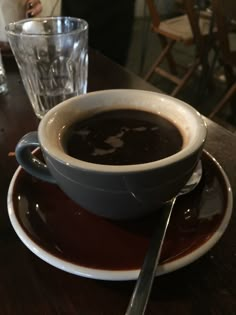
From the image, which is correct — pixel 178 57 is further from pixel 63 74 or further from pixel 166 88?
pixel 63 74

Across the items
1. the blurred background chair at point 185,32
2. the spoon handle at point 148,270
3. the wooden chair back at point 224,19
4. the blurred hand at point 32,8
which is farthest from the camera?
the blurred background chair at point 185,32

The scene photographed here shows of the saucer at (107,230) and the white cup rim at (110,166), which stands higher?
the white cup rim at (110,166)

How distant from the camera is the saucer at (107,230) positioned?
286mm

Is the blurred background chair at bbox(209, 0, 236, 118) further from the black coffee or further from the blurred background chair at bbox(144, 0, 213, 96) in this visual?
the black coffee

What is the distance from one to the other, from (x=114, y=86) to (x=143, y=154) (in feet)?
1.15

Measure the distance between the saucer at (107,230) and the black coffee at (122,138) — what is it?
0.19ft

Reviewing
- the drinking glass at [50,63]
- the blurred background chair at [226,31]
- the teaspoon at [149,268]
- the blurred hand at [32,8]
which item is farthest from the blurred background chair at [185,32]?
the teaspoon at [149,268]

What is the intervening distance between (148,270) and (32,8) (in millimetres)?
694

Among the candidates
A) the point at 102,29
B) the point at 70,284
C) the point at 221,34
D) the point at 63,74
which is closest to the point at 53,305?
the point at 70,284

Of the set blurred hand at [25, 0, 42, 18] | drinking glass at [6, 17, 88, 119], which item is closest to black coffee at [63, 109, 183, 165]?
drinking glass at [6, 17, 88, 119]

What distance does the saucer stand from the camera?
29 centimetres

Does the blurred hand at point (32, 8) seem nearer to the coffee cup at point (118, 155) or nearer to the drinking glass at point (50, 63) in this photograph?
the drinking glass at point (50, 63)

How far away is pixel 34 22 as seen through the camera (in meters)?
0.65

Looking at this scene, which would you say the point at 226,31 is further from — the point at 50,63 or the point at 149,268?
the point at 149,268
